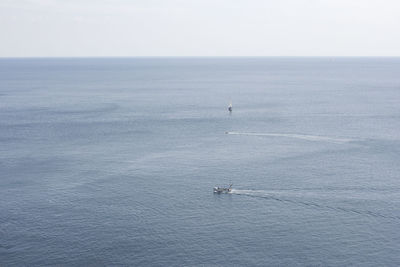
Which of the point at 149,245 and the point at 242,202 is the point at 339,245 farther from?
the point at 149,245

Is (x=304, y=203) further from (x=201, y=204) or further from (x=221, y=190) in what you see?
(x=201, y=204)

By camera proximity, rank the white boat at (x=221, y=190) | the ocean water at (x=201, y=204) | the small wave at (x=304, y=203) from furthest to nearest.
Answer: the white boat at (x=221, y=190), the small wave at (x=304, y=203), the ocean water at (x=201, y=204)

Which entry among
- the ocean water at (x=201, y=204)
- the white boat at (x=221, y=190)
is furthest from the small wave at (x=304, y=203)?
the white boat at (x=221, y=190)

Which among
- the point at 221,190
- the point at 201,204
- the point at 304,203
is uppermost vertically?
the point at 221,190

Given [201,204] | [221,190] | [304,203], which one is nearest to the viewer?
[304,203]

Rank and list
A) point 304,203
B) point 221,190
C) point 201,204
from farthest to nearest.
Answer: point 221,190
point 201,204
point 304,203

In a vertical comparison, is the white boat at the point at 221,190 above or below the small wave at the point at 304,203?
above

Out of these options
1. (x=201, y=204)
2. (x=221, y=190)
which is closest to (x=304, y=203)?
(x=221, y=190)

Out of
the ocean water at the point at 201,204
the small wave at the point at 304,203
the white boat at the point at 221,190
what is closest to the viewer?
the ocean water at the point at 201,204

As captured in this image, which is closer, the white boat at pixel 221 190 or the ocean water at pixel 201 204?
the ocean water at pixel 201 204

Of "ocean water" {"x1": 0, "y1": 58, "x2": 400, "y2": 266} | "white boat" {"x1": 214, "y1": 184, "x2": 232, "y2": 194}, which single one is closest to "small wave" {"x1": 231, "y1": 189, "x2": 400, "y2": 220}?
"ocean water" {"x1": 0, "y1": 58, "x2": 400, "y2": 266}

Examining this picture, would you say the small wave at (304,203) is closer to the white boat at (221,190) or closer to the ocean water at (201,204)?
the ocean water at (201,204)

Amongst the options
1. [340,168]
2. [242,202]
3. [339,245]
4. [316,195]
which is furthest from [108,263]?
[340,168]
